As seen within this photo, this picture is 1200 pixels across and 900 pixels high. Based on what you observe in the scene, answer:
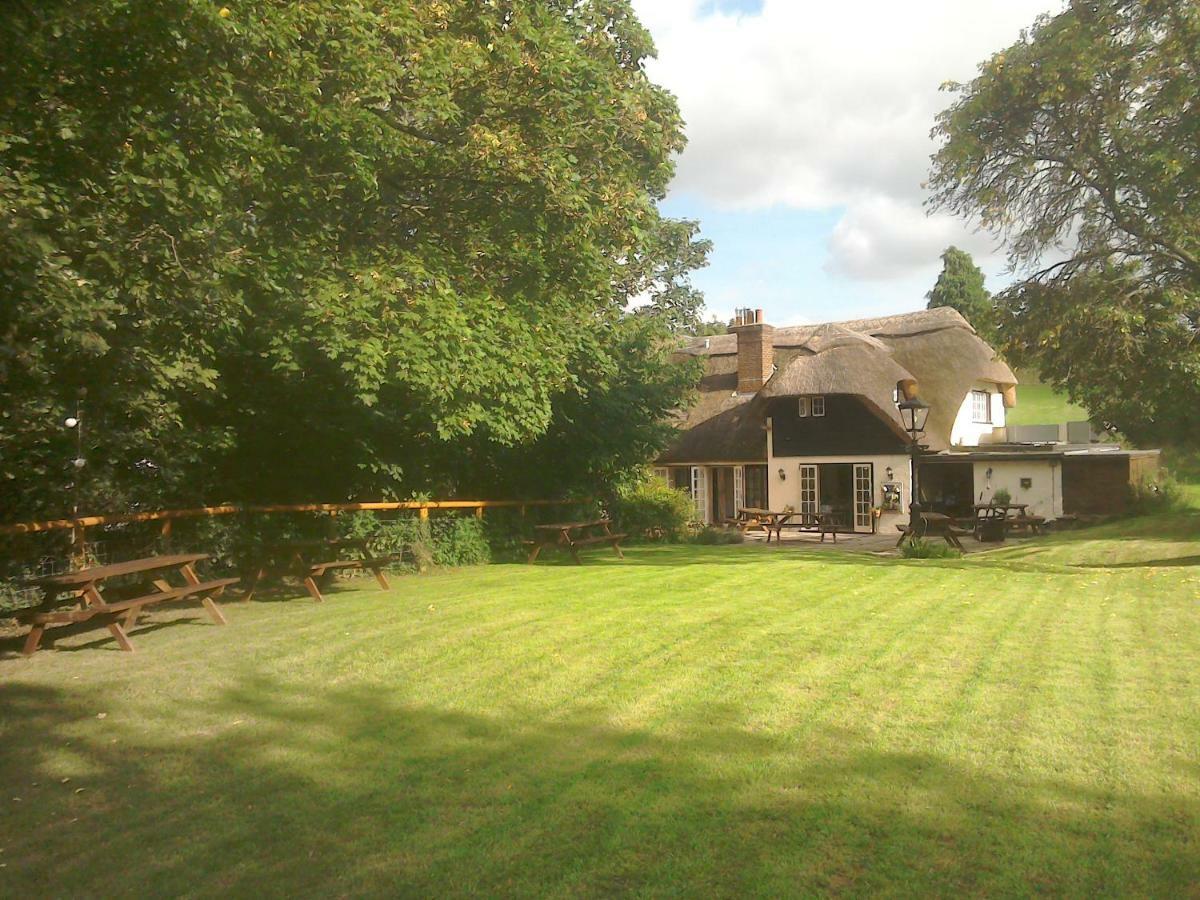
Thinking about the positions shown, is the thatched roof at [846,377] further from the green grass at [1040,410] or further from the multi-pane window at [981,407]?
the green grass at [1040,410]

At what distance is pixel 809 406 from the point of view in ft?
111

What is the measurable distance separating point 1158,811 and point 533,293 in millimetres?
12036

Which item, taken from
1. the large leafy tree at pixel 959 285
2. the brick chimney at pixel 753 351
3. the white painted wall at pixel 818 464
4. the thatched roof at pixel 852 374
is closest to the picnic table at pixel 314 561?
the thatched roof at pixel 852 374

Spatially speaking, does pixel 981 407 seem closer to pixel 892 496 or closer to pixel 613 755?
pixel 892 496

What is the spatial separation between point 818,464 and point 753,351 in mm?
5795

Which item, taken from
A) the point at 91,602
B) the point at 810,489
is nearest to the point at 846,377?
the point at 810,489

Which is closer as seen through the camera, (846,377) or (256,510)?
(256,510)

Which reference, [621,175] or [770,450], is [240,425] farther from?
[770,450]

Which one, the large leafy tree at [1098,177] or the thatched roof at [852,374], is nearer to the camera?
the large leafy tree at [1098,177]

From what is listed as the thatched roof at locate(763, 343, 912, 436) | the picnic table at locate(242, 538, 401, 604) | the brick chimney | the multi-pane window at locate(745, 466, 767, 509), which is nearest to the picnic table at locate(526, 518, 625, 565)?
the picnic table at locate(242, 538, 401, 604)

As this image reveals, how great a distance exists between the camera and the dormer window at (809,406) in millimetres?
33500

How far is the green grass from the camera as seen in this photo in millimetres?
60094

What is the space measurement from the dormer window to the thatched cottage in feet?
0.14

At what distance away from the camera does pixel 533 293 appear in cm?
1541
